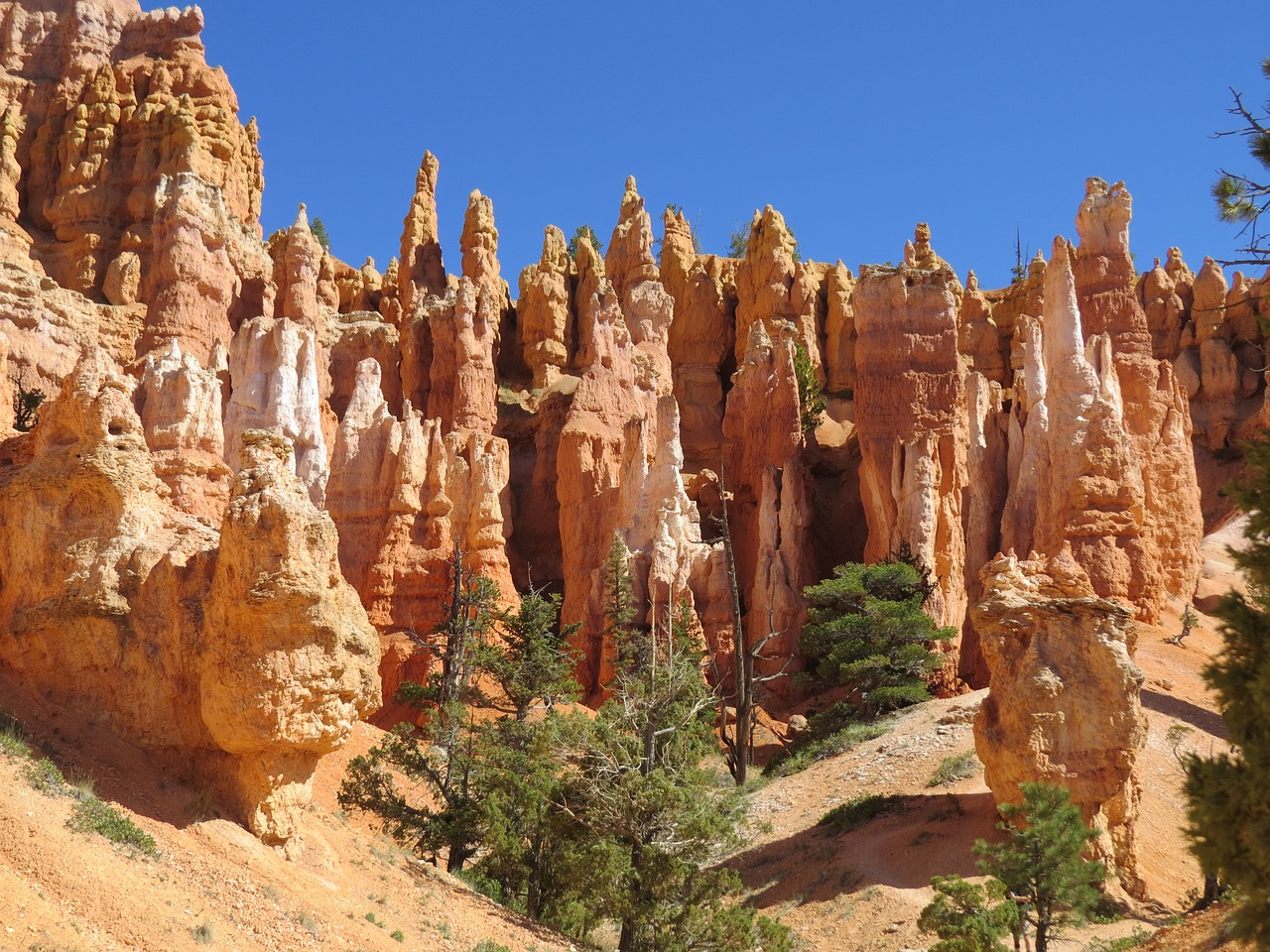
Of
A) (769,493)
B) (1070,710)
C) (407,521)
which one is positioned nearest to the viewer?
(1070,710)

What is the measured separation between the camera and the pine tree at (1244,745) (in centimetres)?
809

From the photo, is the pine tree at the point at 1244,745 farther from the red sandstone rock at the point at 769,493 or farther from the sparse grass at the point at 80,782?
the red sandstone rock at the point at 769,493

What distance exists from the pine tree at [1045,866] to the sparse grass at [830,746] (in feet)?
42.8

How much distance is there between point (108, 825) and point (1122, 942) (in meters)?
12.7

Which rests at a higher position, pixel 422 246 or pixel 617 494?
pixel 422 246

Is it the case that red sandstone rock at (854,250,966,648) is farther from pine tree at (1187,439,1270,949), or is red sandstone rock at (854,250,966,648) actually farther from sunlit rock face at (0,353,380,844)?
pine tree at (1187,439,1270,949)

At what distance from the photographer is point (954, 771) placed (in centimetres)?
2592

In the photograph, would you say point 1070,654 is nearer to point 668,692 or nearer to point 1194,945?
point 668,692

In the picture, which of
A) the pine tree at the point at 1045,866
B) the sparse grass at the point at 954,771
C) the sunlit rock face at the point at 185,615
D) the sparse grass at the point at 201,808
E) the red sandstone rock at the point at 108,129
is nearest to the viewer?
the sparse grass at the point at 201,808

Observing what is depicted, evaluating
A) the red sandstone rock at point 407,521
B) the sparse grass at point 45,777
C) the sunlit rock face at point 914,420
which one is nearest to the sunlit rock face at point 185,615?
the sparse grass at point 45,777

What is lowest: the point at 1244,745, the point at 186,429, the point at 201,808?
the point at 201,808

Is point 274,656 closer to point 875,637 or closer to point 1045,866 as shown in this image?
point 1045,866

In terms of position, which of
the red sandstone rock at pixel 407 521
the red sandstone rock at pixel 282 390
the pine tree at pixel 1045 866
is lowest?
the pine tree at pixel 1045 866

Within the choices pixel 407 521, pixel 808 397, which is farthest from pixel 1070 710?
pixel 808 397
